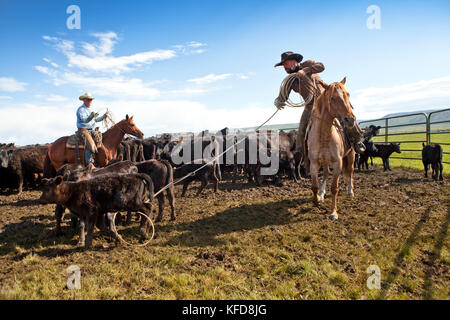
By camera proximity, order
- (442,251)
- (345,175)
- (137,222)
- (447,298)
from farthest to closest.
Result: (345,175)
(137,222)
(442,251)
(447,298)

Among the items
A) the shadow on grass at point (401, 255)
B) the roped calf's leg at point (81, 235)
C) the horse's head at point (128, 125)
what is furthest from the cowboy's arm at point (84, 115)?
the shadow on grass at point (401, 255)

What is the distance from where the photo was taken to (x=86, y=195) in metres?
4.49

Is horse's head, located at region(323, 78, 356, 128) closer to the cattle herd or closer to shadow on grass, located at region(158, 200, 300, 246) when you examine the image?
shadow on grass, located at region(158, 200, 300, 246)

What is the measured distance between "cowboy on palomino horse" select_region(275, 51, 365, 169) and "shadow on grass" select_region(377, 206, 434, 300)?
1.96m

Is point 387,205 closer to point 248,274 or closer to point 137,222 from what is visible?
point 248,274

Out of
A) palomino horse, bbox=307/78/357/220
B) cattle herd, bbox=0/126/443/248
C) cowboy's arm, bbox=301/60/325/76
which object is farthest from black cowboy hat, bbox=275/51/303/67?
cattle herd, bbox=0/126/443/248

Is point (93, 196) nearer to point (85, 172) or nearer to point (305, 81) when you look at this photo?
Result: point (85, 172)

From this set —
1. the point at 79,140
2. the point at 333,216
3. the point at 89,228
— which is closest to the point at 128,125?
the point at 79,140

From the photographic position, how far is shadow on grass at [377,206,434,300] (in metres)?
3.02

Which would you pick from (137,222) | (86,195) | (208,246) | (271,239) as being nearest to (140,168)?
(137,222)

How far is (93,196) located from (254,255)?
2988 mm

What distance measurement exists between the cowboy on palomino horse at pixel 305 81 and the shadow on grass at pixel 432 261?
90.2 inches
